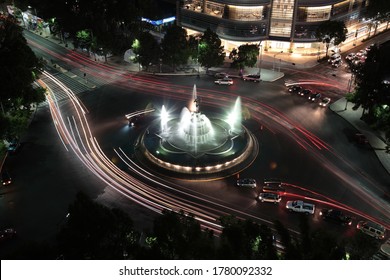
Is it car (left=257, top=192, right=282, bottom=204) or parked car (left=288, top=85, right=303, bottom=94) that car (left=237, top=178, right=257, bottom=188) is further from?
parked car (left=288, top=85, right=303, bottom=94)

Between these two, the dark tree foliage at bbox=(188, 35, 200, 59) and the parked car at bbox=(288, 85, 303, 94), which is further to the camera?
the dark tree foliage at bbox=(188, 35, 200, 59)

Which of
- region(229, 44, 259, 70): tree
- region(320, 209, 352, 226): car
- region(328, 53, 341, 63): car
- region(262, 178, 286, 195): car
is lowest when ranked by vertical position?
region(320, 209, 352, 226): car

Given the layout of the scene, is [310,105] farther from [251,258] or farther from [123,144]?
[251,258]

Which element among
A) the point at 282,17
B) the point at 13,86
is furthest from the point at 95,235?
the point at 282,17

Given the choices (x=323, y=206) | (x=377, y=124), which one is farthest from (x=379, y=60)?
(x=323, y=206)

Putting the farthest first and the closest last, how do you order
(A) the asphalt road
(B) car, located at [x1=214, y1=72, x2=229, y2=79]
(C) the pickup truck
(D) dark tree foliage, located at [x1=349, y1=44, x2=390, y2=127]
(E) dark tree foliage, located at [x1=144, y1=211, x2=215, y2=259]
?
(B) car, located at [x1=214, y1=72, x2=229, y2=79]
(D) dark tree foliage, located at [x1=349, y1=44, x2=390, y2=127]
(A) the asphalt road
(C) the pickup truck
(E) dark tree foliage, located at [x1=144, y1=211, x2=215, y2=259]

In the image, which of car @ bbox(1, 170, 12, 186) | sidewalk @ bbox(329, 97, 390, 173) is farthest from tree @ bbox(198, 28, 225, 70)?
car @ bbox(1, 170, 12, 186)

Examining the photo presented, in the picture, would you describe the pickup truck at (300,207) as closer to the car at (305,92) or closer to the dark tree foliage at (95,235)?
the dark tree foliage at (95,235)

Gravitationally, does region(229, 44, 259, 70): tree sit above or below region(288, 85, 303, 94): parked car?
above
